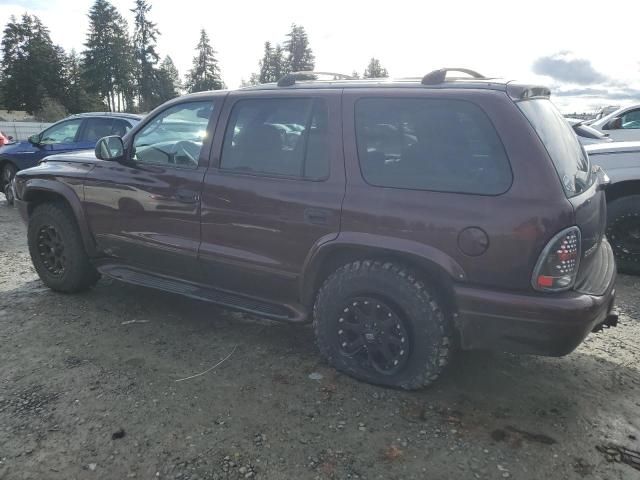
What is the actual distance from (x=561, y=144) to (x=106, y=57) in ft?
222

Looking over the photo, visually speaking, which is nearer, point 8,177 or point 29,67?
point 8,177

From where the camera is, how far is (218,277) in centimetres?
357

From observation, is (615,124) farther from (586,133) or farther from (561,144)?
(561,144)

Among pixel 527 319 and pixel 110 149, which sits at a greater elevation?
pixel 110 149

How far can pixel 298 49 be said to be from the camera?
6862cm

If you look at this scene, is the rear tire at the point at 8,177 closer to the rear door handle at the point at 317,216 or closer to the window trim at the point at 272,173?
the window trim at the point at 272,173

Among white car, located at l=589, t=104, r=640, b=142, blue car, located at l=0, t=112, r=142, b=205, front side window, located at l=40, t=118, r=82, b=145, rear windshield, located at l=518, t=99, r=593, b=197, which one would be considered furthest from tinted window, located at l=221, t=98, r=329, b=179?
white car, located at l=589, t=104, r=640, b=142

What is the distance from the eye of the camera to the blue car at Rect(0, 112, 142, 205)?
8.46 meters

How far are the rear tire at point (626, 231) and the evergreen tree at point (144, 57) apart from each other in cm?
6436

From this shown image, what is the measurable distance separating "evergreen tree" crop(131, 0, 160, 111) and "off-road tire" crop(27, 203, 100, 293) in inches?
2484

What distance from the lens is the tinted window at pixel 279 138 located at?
3.08 meters

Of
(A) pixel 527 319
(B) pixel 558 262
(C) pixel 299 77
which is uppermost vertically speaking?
(C) pixel 299 77

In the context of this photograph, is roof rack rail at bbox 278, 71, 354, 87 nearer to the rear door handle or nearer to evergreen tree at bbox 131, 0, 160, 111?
the rear door handle

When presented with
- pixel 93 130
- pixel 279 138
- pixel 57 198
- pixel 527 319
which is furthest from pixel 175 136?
pixel 93 130
